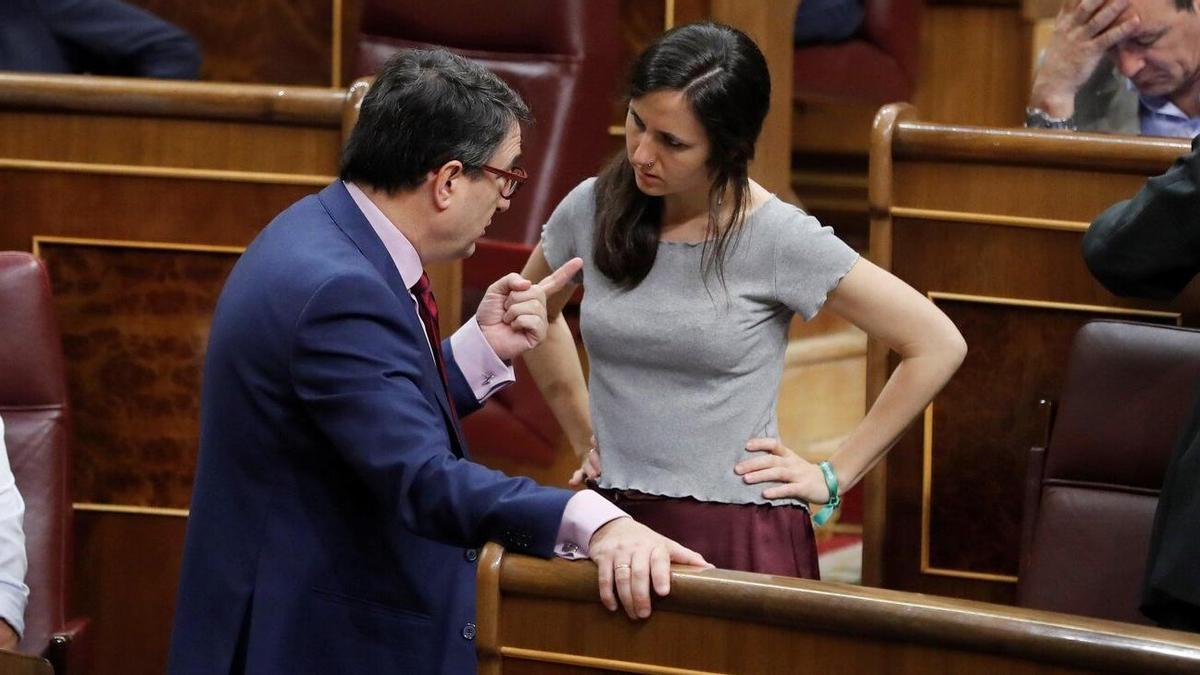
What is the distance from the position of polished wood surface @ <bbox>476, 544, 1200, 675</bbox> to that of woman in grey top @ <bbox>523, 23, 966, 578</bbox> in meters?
0.27

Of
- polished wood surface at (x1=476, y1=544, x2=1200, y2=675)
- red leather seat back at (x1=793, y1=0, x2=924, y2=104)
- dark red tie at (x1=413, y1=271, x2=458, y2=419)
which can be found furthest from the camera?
red leather seat back at (x1=793, y1=0, x2=924, y2=104)

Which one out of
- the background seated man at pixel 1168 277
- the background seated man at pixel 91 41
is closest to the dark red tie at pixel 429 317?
the background seated man at pixel 1168 277

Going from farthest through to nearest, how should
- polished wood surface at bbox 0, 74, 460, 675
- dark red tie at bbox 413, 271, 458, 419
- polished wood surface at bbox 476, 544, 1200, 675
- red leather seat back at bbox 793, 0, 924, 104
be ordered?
red leather seat back at bbox 793, 0, 924, 104 < polished wood surface at bbox 0, 74, 460, 675 < dark red tie at bbox 413, 271, 458, 419 < polished wood surface at bbox 476, 544, 1200, 675

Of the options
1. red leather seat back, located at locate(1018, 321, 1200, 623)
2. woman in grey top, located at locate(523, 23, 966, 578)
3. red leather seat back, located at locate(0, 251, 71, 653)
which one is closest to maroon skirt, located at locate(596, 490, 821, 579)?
woman in grey top, located at locate(523, 23, 966, 578)

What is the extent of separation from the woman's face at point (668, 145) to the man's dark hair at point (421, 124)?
0.48ft

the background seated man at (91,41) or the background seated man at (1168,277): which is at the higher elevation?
the background seated man at (91,41)

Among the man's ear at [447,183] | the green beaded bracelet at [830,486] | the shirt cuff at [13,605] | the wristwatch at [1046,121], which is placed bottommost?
the shirt cuff at [13,605]

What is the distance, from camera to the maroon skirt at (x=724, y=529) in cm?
116

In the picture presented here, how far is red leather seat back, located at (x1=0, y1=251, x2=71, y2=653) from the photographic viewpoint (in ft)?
4.52

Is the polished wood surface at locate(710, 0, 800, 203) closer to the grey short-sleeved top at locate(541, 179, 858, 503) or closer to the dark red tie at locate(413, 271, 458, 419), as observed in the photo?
the grey short-sleeved top at locate(541, 179, 858, 503)

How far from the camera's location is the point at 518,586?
35.8 inches

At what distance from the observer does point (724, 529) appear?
1.17 meters

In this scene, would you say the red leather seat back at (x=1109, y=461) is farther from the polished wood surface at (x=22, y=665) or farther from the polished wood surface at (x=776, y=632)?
the polished wood surface at (x=22, y=665)

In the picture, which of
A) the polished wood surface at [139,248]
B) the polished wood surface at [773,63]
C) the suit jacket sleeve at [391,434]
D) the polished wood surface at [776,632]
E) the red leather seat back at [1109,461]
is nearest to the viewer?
the polished wood surface at [776,632]
